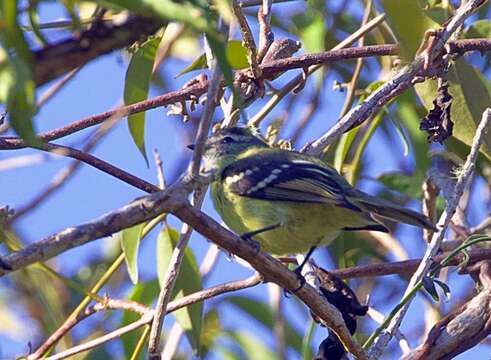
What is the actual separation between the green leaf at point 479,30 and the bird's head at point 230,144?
0.71 m

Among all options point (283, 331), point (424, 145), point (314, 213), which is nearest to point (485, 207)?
point (424, 145)

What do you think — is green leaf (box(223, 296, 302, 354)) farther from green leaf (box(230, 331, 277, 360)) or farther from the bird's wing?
the bird's wing

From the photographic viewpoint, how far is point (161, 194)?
4.77ft

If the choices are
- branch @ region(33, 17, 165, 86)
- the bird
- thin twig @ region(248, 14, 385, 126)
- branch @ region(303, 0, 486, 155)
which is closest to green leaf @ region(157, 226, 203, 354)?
the bird

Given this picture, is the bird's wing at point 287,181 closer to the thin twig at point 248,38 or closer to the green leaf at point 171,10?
the thin twig at point 248,38

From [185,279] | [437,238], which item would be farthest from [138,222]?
[185,279]

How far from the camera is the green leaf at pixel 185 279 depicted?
2.84 metres

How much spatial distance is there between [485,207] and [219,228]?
229 centimetres

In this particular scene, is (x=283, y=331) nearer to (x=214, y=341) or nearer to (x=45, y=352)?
(x=214, y=341)

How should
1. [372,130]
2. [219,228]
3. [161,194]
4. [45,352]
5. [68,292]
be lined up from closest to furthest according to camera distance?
[161,194] < [219,228] < [45,352] < [372,130] < [68,292]

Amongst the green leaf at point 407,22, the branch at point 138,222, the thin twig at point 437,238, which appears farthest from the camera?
the thin twig at point 437,238

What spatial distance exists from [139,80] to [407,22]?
0.92 m

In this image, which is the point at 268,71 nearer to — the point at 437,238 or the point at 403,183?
the point at 437,238

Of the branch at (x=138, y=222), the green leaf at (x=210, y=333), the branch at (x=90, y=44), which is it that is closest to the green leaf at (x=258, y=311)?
the green leaf at (x=210, y=333)
